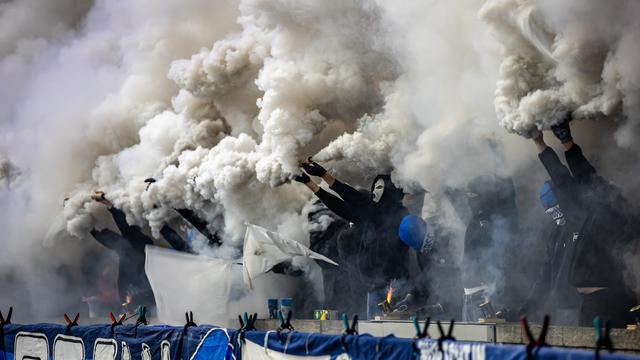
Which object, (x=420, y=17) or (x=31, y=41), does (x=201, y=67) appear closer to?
(x=420, y=17)

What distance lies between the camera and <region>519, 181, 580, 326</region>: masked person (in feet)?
26.7

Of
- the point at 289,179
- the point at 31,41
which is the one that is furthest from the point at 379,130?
the point at 31,41

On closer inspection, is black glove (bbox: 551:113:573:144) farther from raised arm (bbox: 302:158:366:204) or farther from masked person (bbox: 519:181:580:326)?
raised arm (bbox: 302:158:366:204)

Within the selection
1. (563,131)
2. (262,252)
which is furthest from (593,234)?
(262,252)

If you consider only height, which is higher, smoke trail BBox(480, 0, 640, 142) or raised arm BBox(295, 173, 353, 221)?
smoke trail BBox(480, 0, 640, 142)

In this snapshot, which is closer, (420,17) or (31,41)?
(420,17)

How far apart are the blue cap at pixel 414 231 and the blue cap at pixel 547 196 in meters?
1.85

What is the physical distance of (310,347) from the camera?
22.1 feet

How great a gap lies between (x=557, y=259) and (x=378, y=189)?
2.84 m

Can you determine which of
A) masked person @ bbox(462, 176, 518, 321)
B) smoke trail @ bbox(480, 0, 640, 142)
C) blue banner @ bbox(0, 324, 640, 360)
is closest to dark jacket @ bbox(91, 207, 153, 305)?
blue banner @ bbox(0, 324, 640, 360)

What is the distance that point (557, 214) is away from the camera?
8375 mm

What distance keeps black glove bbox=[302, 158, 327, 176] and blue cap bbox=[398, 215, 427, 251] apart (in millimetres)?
1363

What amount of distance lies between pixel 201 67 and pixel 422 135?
4.49m

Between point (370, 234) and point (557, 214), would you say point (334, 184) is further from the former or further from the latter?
point (557, 214)
